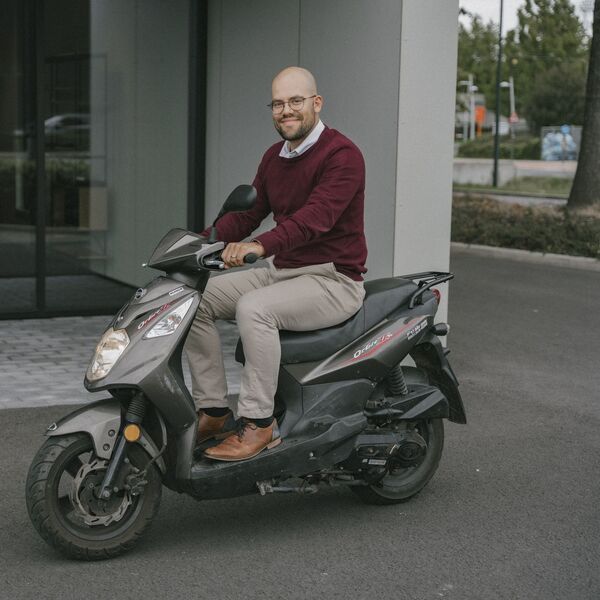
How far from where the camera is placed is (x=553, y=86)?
182 feet

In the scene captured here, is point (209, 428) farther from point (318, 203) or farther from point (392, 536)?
point (318, 203)

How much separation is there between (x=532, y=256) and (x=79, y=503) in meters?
12.2

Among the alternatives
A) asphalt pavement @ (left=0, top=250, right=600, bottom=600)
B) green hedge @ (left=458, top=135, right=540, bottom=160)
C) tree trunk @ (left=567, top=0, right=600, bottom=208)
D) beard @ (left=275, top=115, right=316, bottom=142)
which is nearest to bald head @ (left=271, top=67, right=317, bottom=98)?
beard @ (left=275, top=115, right=316, bottom=142)

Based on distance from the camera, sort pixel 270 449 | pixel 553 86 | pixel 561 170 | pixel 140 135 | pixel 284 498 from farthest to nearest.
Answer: pixel 553 86
pixel 561 170
pixel 140 135
pixel 284 498
pixel 270 449

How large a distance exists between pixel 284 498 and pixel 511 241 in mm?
12022

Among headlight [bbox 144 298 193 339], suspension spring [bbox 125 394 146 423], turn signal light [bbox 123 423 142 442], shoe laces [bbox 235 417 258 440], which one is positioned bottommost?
shoe laces [bbox 235 417 258 440]

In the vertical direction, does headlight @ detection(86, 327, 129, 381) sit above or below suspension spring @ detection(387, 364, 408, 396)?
above

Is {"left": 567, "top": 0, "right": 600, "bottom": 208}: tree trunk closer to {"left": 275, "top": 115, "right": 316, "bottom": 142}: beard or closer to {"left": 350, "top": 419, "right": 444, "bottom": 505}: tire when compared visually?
{"left": 350, "top": 419, "right": 444, "bottom": 505}: tire

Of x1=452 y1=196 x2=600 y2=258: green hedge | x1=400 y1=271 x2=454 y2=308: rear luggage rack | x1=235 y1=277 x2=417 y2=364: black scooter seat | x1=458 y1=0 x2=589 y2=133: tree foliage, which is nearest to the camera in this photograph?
x1=235 y1=277 x2=417 y2=364: black scooter seat

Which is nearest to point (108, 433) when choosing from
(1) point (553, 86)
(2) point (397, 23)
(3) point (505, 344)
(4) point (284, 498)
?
(4) point (284, 498)

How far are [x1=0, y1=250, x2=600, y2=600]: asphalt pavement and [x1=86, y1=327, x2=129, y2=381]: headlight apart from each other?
0.72 meters

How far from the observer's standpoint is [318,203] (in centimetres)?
462

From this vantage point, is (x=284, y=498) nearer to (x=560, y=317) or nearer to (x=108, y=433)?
(x=108, y=433)

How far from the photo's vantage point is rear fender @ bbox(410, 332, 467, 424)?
512cm
